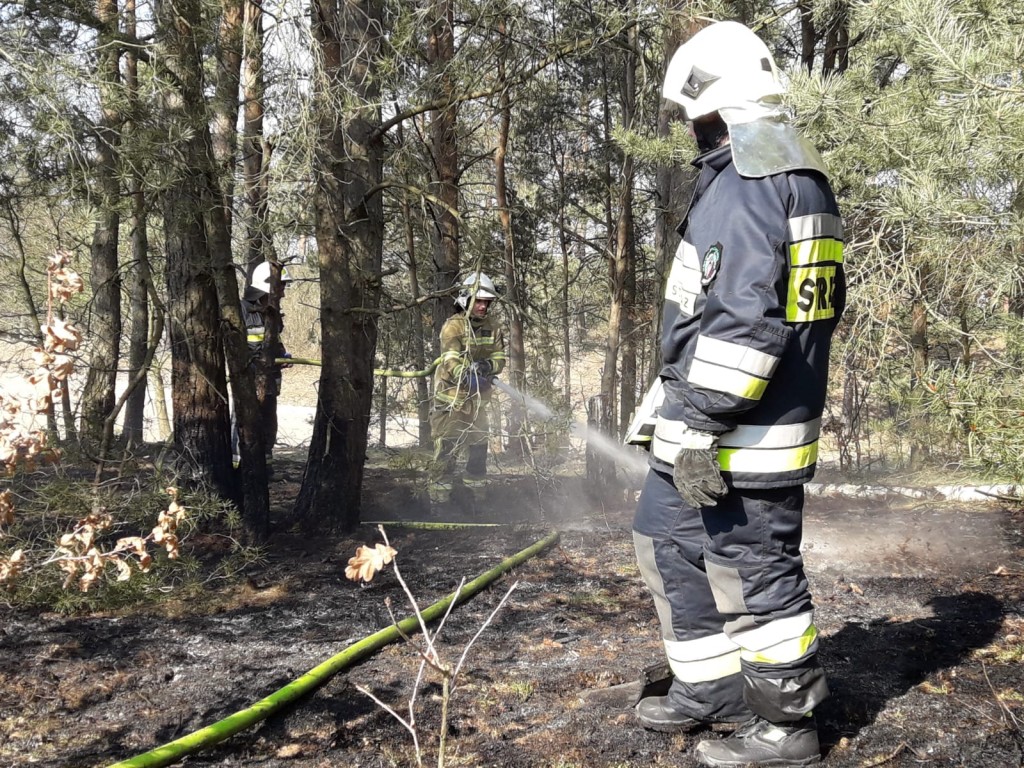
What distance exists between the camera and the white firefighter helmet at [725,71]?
8.93 ft

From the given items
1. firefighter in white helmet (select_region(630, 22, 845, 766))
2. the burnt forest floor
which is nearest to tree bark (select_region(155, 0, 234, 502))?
the burnt forest floor

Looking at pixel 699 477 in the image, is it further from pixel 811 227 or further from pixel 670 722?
pixel 670 722

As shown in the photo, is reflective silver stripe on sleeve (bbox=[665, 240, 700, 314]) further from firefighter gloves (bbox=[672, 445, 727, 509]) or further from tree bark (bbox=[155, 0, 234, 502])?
tree bark (bbox=[155, 0, 234, 502])

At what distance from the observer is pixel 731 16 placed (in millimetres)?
6004

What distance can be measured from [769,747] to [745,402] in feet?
3.60

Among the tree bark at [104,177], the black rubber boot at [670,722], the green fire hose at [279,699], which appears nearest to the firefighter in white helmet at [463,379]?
the tree bark at [104,177]

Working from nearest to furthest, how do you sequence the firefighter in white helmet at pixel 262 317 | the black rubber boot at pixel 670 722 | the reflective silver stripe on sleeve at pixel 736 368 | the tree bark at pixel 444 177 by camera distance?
the reflective silver stripe on sleeve at pixel 736 368
the black rubber boot at pixel 670 722
the firefighter in white helmet at pixel 262 317
the tree bark at pixel 444 177

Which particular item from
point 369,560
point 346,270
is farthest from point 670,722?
point 346,270

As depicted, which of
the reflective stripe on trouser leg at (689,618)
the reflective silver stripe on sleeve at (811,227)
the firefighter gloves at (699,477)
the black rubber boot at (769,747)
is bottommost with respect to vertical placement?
the black rubber boot at (769,747)

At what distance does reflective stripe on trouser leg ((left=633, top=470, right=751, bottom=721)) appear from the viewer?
2812 mm

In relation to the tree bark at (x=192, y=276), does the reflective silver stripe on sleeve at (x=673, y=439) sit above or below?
below

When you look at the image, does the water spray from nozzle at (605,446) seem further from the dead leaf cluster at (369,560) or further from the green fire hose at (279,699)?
the dead leaf cluster at (369,560)

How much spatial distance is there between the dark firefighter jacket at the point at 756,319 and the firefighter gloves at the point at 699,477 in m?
0.08

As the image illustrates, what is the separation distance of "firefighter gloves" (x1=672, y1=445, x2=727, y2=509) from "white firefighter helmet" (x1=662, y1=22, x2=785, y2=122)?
1.13m
